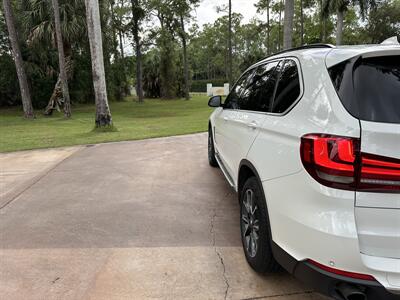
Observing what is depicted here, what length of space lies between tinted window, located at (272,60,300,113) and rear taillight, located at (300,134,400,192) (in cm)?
61

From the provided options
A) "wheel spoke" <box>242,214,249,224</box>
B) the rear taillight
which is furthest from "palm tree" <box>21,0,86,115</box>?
the rear taillight

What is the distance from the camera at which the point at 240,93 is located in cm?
439

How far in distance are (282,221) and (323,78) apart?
3.17 ft

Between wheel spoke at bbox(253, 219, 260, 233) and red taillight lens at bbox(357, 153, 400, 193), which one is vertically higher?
red taillight lens at bbox(357, 153, 400, 193)

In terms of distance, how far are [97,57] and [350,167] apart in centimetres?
1066

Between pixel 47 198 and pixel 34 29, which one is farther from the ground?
pixel 34 29

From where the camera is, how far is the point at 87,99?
93.5 feet

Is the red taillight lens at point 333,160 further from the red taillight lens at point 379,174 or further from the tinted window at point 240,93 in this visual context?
the tinted window at point 240,93

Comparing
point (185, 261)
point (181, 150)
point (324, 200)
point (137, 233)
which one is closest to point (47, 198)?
point (137, 233)

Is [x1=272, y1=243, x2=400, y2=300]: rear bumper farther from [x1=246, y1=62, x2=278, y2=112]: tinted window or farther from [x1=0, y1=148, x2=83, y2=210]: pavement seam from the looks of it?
[x1=0, y1=148, x2=83, y2=210]: pavement seam

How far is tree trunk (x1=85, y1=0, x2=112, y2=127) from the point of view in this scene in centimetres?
1102

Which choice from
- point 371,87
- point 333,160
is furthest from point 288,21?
point 333,160

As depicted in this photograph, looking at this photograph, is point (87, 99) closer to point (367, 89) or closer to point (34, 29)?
point (34, 29)

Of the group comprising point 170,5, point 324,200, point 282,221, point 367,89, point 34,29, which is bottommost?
point 282,221
